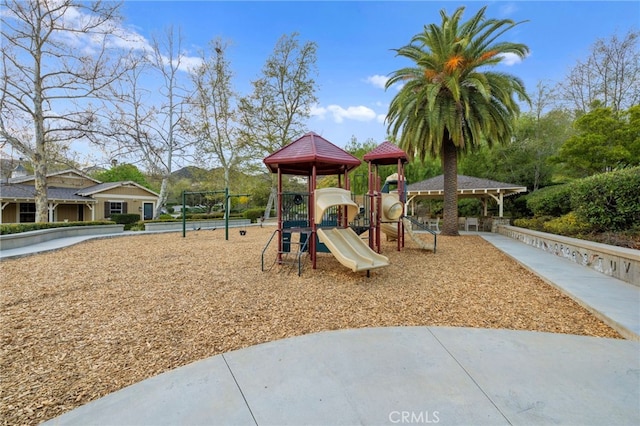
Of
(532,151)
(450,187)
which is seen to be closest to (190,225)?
(450,187)

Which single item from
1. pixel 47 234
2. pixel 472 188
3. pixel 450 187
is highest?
pixel 472 188

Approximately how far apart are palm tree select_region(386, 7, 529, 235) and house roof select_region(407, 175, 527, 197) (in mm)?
3272

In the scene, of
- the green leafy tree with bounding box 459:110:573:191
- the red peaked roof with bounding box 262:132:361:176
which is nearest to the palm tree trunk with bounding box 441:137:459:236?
the green leafy tree with bounding box 459:110:573:191

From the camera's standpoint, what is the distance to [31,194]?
55.9 ft

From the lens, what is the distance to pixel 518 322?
3521 millimetres

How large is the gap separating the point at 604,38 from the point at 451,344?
2472cm

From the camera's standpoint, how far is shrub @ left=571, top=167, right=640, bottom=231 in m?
6.25

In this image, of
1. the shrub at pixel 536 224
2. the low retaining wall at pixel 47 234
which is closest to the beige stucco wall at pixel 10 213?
the low retaining wall at pixel 47 234

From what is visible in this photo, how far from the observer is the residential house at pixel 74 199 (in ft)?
56.4

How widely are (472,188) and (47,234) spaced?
18518 millimetres

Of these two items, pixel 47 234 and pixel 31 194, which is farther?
pixel 31 194

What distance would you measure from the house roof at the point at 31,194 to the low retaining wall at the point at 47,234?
6122mm

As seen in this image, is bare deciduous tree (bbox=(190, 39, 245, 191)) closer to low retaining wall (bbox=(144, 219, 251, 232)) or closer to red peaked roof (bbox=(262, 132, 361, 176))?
low retaining wall (bbox=(144, 219, 251, 232))

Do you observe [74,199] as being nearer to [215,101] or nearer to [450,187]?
[215,101]
